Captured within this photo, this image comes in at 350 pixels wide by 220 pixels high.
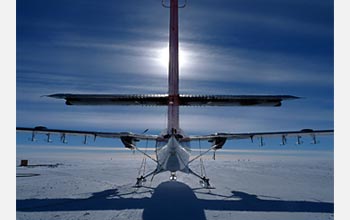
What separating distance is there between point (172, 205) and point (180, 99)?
4.38 m

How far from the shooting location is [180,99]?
38.7 ft

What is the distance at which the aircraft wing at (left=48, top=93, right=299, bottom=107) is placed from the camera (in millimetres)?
10078

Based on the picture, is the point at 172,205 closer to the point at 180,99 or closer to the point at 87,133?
the point at 180,99

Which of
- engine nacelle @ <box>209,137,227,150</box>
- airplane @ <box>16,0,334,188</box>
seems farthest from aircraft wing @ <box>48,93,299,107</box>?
engine nacelle @ <box>209,137,227,150</box>

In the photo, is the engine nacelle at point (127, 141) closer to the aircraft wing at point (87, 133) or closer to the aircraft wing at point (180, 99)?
the aircraft wing at point (87, 133)

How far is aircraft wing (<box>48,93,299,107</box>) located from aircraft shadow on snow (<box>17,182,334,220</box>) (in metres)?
4.08

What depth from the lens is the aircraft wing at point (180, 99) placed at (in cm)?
1008

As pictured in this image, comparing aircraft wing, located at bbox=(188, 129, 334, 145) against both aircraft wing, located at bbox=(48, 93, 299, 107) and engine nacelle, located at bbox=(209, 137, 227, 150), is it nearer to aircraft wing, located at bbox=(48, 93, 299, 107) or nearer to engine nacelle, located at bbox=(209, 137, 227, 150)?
engine nacelle, located at bbox=(209, 137, 227, 150)

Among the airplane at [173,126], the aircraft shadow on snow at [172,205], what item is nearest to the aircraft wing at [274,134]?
the airplane at [173,126]

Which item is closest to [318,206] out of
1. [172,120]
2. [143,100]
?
[172,120]

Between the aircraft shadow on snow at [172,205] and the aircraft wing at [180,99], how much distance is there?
408 centimetres

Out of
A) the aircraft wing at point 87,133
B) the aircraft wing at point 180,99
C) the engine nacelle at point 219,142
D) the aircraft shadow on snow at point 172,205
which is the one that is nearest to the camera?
the aircraft wing at point 180,99

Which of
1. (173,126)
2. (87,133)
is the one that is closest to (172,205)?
(173,126)
